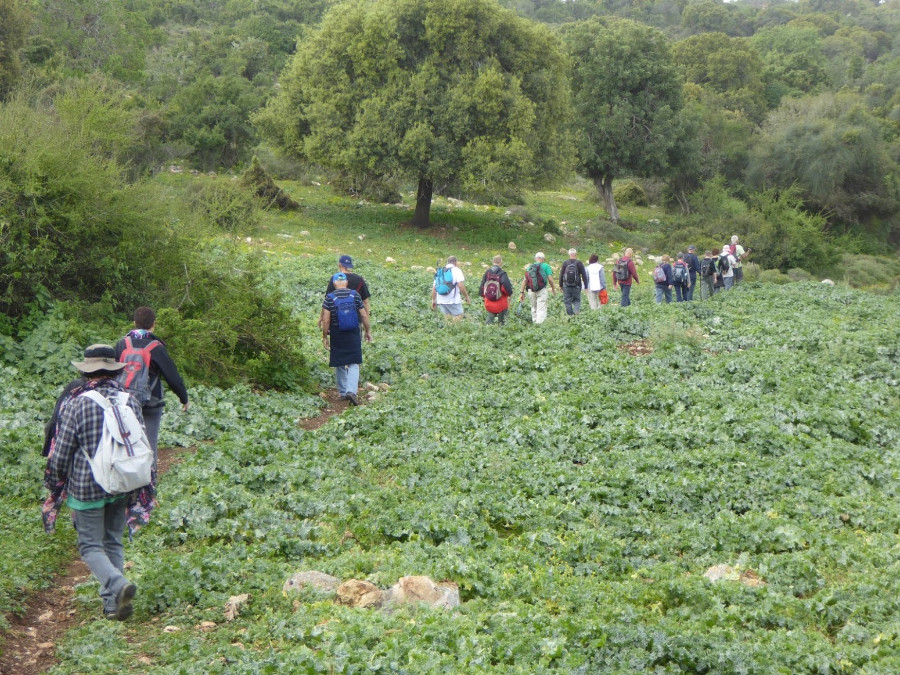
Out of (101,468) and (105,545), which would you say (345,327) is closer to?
(105,545)

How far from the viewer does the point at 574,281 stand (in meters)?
19.8

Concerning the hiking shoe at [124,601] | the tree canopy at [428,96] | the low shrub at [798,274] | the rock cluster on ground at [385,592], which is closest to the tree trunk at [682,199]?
the low shrub at [798,274]

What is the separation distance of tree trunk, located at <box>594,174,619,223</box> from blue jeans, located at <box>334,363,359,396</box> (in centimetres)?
3452

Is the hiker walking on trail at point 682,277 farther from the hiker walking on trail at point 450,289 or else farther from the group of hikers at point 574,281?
the hiker walking on trail at point 450,289

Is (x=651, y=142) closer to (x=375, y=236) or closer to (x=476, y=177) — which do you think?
(x=476, y=177)

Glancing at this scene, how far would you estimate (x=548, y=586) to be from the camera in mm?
6887

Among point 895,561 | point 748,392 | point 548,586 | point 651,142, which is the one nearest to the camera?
point 548,586

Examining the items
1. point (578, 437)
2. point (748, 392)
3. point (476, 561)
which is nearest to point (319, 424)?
point (578, 437)

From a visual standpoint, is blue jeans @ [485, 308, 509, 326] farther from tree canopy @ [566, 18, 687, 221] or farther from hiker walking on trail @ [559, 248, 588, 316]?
tree canopy @ [566, 18, 687, 221]

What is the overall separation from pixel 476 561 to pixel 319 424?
18.1 ft

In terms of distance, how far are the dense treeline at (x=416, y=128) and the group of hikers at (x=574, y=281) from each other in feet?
14.3

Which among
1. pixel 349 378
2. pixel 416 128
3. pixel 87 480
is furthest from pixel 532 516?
pixel 416 128

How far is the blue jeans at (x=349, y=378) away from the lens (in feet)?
43.9

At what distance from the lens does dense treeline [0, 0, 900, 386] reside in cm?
1305
